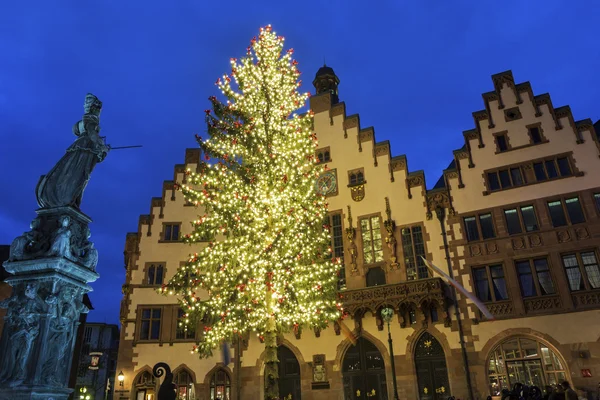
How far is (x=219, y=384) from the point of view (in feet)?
86.9

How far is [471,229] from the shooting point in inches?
938

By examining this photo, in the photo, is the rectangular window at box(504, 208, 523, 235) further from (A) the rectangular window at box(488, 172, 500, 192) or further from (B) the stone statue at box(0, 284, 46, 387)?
(B) the stone statue at box(0, 284, 46, 387)

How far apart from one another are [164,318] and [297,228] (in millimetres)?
14239

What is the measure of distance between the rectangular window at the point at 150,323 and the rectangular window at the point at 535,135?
81.0 feet

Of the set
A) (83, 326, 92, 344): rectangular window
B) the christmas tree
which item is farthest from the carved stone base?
(83, 326, 92, 344): rectangular window

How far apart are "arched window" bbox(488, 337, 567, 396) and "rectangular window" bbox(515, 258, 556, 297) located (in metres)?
2.38

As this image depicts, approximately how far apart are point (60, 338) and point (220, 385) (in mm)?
20860

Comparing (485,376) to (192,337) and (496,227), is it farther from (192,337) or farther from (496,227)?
(192,337)

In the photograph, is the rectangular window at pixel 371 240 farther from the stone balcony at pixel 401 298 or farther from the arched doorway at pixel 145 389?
the arched doorway at pixel 145 389

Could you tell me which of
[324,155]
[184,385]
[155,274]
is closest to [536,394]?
[324,155]

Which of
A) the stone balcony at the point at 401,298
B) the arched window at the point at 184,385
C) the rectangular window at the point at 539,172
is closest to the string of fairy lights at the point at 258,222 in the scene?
the stone balcony at the point at 401,298

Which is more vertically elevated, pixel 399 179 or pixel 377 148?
pixel 377 148

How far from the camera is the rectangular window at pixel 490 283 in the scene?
22195 mm

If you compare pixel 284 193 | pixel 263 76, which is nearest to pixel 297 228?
pixel 284 193
